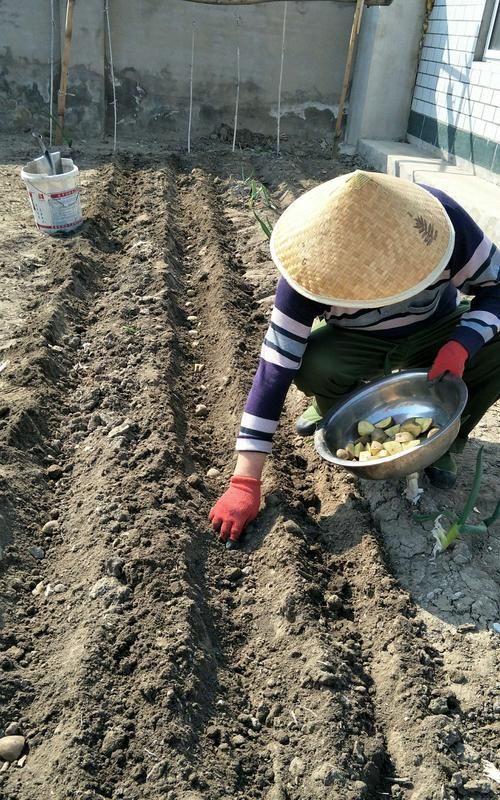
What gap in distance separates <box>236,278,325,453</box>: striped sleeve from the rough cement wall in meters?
6.66

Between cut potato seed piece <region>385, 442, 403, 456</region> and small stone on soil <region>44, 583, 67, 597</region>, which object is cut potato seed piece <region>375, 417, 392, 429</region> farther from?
small stone on soil <region>44, 583, 67, 597</region>

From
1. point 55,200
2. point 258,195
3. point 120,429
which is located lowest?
point 120,429

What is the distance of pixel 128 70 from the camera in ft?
26.7

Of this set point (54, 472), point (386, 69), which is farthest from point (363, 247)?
point (386, 69)

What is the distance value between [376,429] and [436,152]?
5141mm

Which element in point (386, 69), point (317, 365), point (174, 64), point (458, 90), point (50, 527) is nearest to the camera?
point (50, 527)

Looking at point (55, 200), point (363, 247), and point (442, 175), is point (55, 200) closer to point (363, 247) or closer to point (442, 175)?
point (442, 175)

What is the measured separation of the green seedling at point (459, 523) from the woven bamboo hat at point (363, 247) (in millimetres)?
672

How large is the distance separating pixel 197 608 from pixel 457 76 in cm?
590

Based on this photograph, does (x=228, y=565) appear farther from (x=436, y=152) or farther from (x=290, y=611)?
(x=436, y=152)

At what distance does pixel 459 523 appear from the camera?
2324 mm

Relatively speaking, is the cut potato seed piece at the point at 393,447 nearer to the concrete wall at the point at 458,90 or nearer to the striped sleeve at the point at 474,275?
the striped sleeve at the point at 474,275

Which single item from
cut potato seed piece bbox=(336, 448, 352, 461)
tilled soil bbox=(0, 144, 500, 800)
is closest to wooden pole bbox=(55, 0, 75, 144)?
tilled soil bbox=(0, 144, 500, 800)

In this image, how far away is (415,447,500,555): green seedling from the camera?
7.54 feet
